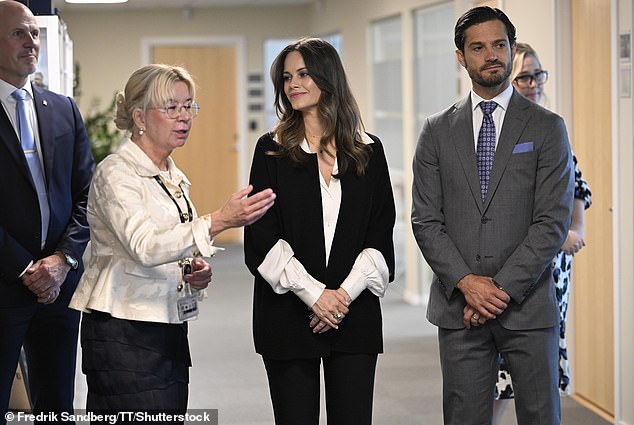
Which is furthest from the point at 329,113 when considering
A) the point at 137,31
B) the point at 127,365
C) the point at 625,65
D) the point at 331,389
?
the point at 137,31

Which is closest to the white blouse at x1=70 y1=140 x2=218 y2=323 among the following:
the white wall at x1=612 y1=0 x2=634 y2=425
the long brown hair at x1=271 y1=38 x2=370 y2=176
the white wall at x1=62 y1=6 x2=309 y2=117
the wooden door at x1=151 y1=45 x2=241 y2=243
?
the long brown hair at x1=271 y1=38 x2=370 y2=176

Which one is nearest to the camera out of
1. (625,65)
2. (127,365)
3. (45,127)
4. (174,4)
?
(127,365)

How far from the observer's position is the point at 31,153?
3.07 metres

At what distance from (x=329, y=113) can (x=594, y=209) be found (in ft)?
7.49

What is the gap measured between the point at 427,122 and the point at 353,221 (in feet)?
1.49

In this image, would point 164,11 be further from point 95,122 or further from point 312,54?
point 312,54

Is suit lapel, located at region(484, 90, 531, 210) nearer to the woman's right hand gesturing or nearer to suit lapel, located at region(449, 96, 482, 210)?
suit lapel, located at region(449, 96, 482, 210)

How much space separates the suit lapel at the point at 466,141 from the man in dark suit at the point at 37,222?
1260 mm

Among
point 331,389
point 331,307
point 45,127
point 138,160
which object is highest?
point 45,127

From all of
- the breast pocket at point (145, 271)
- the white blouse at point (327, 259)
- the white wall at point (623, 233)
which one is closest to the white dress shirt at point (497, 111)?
the white blouse at point (327, 259)

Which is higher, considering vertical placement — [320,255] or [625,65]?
[625,65]

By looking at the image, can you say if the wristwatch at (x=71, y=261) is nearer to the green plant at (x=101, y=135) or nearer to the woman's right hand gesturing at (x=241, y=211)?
the woman's right hand gesturing at (x=241, y=211)

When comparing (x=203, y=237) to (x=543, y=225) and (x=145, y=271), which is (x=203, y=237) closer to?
(x=145, y=271)

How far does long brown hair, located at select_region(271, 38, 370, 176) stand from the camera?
2756mm
